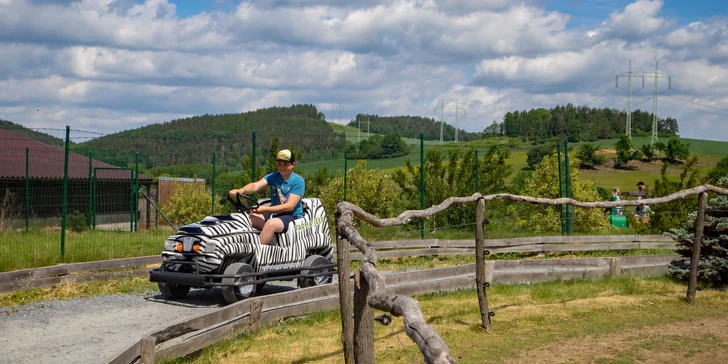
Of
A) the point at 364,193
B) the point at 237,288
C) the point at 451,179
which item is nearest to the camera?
the point at 237,288

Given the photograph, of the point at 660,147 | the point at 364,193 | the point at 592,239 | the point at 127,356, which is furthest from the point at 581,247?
the point at 660,147

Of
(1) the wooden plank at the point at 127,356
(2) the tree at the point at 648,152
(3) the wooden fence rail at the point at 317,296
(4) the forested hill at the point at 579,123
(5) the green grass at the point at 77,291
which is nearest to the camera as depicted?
(1) the wooden plank at the point at 127,356

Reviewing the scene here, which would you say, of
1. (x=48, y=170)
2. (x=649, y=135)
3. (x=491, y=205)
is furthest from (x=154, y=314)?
(x=649, y=135)

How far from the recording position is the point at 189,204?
24938 millimetres

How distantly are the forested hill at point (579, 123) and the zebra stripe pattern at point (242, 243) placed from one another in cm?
6947

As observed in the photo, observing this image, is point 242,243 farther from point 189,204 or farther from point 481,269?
point 189,204

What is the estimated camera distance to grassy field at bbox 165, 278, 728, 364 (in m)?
7.59

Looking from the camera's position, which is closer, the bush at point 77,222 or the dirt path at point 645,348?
the dirt path at point 645,348

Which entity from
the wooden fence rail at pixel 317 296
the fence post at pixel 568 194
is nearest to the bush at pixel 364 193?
the fence post at pixel 568 194

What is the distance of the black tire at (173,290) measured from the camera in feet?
35.2

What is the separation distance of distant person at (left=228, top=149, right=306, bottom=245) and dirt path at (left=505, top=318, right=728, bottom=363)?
4.17 m

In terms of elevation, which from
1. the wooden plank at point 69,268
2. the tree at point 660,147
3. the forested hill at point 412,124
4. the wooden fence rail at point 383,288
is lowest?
the wooden plank at point 69,268

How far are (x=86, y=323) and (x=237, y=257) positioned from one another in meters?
2.15

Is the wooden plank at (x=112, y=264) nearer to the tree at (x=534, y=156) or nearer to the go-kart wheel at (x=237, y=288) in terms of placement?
the go-kart wheel at (x=237, y=288)
